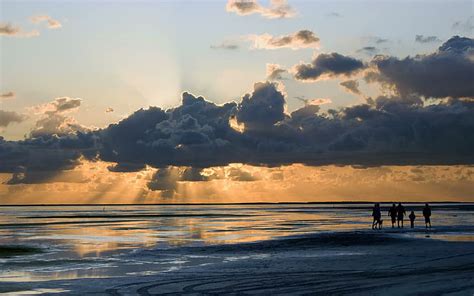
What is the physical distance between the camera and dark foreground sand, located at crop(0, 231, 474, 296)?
2369 centimetres

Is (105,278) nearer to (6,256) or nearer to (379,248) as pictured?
(6,256)

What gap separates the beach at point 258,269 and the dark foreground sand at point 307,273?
37 mm

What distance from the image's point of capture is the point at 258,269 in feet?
101

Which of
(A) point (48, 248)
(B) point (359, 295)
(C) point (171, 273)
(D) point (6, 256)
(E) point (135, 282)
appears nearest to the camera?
(B) point (359, 295)

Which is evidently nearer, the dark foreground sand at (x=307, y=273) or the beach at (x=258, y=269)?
the dark foreground sand at (x=307, y=273)

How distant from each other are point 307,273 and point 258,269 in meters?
2.92

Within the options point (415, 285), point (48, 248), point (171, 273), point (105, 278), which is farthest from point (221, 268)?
point (48, 248)

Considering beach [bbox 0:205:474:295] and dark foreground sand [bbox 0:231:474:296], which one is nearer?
dark foreground sand [bbox 0:231:474:296]

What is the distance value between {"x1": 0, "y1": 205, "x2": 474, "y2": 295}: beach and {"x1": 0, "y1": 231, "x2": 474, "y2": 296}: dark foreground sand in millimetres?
37

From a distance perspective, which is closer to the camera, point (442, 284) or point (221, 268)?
point (442, 284)

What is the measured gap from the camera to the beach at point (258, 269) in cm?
2412

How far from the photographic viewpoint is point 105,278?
2808cm

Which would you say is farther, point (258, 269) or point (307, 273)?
point (258, 269)

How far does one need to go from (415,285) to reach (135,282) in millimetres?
11041
